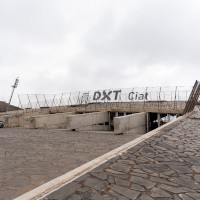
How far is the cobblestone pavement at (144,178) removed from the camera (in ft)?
11.0

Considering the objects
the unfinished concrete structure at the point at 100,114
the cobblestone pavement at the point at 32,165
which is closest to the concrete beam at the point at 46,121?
the unfinished concrete structure at the point at 100,114

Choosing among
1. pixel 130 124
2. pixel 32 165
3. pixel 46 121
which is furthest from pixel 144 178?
pixel 46 121

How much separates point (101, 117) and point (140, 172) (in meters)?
15.4

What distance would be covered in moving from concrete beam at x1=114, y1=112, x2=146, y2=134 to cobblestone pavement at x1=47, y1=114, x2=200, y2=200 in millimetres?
6012

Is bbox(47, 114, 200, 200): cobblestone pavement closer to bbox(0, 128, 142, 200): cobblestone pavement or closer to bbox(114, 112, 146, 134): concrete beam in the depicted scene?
bbox(0, 128, 142, 200): cobblestone pavement

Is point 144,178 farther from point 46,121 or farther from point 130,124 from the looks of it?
point 46,121

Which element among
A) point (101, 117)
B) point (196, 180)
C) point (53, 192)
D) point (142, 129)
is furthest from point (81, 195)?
point (101, 117)

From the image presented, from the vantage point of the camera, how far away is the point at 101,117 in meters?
19.7

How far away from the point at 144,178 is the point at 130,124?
33.7 ft

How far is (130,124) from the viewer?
559 inches

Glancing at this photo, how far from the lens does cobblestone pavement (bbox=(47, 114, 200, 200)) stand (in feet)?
11.0

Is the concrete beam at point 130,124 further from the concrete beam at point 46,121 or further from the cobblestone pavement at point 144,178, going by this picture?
the concrete beam at point 46,121

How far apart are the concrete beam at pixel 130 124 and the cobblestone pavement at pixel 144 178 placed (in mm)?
6012

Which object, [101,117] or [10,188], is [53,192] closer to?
[10,188]
